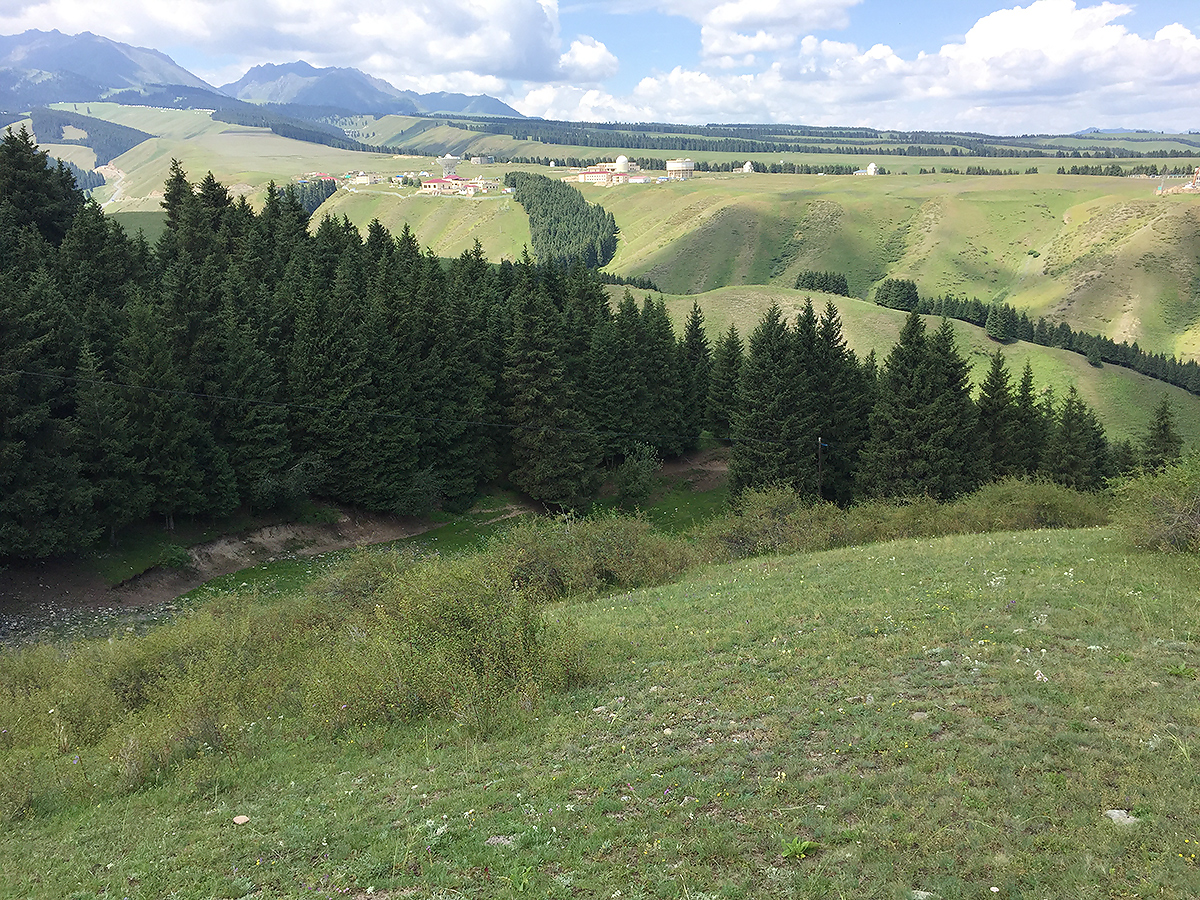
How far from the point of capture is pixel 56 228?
70125 millimetres

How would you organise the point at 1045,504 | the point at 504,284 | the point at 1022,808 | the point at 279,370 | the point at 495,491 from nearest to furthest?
the point at 1022,808 → the point at 1045,504 → the point at 279,370 → the point at 495,491 → the point at 504,284

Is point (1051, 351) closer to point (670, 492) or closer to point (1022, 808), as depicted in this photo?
point (670, 492)

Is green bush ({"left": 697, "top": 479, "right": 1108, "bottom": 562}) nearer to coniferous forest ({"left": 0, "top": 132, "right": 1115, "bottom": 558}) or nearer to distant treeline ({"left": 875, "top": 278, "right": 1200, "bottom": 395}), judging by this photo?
coniferous forest ({"left": 0, "top": 132, "right": 1115, "bottom": 558})

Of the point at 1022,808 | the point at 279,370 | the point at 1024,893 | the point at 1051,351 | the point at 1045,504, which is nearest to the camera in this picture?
the point at 1024,893

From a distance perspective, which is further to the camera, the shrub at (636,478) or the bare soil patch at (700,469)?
the bare soil patch at (700,469)

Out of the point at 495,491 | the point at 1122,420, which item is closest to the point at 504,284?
A: the point at 495,491

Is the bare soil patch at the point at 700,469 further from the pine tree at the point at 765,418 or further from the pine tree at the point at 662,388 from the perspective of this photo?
the pine tree at the point at 765,418

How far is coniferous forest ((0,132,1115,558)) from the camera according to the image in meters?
41.9

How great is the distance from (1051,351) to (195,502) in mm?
147300

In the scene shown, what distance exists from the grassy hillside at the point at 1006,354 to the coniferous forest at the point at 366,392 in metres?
61.4

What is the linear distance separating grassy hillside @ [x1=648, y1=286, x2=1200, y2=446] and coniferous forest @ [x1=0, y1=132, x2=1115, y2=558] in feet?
201

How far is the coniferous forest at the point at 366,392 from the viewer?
4194 cm

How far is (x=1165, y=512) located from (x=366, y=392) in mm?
47348

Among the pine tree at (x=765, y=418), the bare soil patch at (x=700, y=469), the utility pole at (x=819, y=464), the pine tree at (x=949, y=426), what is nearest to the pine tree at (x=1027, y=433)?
the pine tree at (x=949, y=426)
